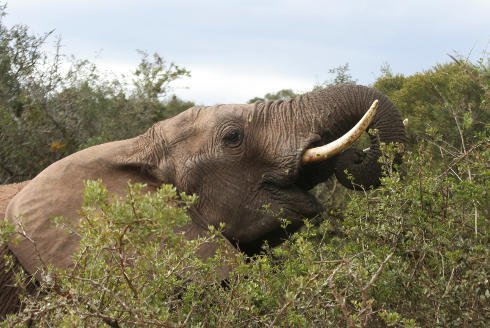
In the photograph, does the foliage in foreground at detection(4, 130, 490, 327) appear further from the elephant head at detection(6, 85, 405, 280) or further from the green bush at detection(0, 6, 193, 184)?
the green bush at detection(0, 6, 193, 184)

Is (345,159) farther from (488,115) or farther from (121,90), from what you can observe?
(121,90)

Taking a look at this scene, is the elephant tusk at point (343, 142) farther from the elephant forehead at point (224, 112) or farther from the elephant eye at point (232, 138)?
the elephant forehead at point (224, 112)

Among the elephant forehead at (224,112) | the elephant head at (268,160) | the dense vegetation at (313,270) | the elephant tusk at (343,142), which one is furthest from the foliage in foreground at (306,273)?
the elephant forehead at (224,112)

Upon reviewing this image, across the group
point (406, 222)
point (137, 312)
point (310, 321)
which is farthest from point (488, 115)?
point (137, 312)

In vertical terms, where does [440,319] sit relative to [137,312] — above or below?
below

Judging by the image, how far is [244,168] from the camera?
5.95m

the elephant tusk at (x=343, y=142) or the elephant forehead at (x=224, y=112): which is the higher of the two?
the elephant forehead at (x=224, y=112)

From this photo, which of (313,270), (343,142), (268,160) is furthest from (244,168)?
(313,270)

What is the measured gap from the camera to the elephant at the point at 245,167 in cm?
579

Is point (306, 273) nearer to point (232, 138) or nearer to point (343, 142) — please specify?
point (343, 142)

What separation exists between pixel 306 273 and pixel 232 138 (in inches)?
64.8

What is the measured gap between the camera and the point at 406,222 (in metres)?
4.66

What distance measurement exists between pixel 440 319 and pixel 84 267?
1.46 metres

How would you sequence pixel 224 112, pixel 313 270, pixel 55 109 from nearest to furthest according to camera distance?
1. pixel 313 270
2. pixel 224 112
3. pixel 55 109
